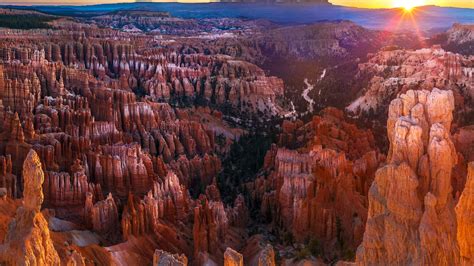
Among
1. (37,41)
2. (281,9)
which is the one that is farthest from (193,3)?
(37,41)

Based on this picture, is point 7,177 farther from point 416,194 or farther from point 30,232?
point 416,194

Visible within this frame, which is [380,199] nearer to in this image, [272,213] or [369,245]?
[369,245]

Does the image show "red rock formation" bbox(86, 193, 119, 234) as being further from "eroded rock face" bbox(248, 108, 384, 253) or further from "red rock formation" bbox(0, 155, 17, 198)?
"eroded rock face" bbox(248, 108, 384, 253)

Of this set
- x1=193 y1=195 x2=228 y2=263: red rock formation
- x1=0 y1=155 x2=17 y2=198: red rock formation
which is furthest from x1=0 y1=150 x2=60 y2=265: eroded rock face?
x1=0 y1=155 x2=17 y2=198: red rock formation

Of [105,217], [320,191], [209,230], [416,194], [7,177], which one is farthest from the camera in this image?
[320,191]

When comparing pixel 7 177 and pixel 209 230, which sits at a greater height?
pixel 7 177

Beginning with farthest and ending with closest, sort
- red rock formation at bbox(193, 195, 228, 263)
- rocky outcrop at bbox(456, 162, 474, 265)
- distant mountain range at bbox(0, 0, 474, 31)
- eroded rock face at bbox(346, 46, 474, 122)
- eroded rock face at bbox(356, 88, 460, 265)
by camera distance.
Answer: distant mountain range at bbox(0, 0, 474, 31), eroded rock face at bbox(346, 46, 474, 122), red rock formation at bbox(193, 195, 228, 263), eroded rock face at bbox(356, 88, 460, 265), rocky outcrop at bbox(456, 162, 474, 265)

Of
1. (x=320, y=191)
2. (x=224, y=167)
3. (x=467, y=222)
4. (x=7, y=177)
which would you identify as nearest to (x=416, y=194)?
(x=467, y=222)

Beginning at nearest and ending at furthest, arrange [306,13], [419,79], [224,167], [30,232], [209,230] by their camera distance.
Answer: [30,232] < [209,230] < [224,167] < [419,79] < [306,13]
